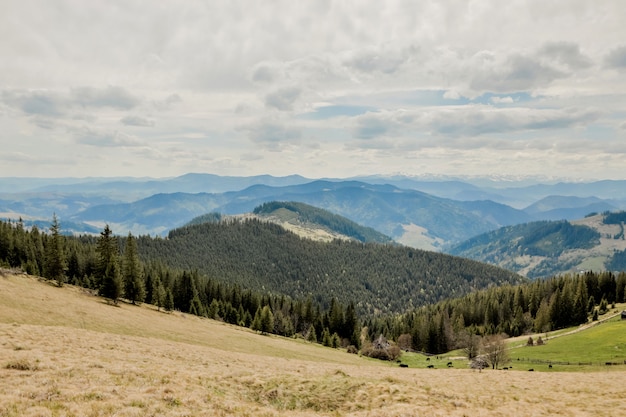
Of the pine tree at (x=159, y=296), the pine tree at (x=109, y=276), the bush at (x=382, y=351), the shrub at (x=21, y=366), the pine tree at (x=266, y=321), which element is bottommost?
the bush at (x=382, y=351)

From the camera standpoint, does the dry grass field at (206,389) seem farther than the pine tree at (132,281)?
No

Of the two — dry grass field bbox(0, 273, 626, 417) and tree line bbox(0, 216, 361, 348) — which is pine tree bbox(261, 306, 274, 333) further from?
dry grass field bbox(0, 273, 626, 417)

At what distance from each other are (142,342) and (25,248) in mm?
94630

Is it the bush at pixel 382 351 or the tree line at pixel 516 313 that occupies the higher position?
the tree line at pixel 516 313

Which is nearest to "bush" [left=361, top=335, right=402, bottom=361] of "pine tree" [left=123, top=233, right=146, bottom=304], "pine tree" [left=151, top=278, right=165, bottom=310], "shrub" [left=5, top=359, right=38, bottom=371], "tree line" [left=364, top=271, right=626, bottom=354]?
"tree line" [left=364, top=271, right=626, bottom=354]

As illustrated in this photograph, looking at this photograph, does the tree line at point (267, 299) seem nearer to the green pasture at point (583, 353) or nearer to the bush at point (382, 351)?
the bush at point (382, 351)

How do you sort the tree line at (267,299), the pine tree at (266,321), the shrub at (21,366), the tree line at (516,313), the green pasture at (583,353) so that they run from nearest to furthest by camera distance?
the shrub at (21,366) → the green pasture at (583,353) → the tree line at (267,299) → the pine tree at (266,321) → the tree line at (516,313)

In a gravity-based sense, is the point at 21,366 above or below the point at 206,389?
above

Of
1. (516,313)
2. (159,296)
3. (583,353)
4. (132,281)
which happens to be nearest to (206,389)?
(132,281)

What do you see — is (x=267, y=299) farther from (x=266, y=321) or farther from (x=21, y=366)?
(x=21, y=366)

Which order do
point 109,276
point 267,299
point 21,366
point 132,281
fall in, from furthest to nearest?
point 267,299 → point 132,281 → point 109,276 → point 21,366

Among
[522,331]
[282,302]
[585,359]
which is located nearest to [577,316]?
[522,331]

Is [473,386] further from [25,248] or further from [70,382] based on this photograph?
[25,248]

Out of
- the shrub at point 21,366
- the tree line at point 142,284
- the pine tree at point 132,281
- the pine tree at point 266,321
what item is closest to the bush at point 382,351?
the tree line at point 142,284
